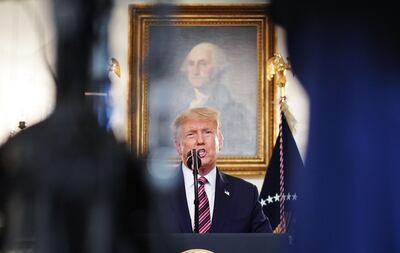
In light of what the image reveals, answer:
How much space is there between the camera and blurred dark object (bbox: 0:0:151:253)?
641 mm

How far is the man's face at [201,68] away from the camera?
311 centimetres

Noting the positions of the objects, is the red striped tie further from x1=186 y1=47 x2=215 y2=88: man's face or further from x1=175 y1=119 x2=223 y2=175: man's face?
x1=186 y1=47 x2=215 y2=88: man's face

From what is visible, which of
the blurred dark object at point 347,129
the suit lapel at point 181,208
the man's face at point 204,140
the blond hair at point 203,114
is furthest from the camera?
the blond hair at point 203,114

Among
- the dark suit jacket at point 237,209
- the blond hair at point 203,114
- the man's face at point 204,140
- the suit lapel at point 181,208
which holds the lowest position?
the dark suit jacket at point 237,209

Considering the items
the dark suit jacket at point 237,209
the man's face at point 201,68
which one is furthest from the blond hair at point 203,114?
the dark suit jacket at point 237,209

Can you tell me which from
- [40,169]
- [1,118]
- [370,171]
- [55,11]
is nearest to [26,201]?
[40,169]

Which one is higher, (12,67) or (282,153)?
(12,67)

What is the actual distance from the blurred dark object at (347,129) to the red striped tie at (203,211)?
5.63ft

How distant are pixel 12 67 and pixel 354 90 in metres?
0.46

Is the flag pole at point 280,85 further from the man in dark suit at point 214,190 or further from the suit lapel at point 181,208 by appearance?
the suit lapel at point 181,208

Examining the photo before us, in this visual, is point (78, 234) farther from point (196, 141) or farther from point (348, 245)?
point (196, 141)

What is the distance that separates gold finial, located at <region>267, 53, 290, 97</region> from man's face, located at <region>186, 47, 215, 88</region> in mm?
293

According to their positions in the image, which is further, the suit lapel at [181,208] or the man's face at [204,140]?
the man's face at [204,140]

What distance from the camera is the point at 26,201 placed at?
0.66m
